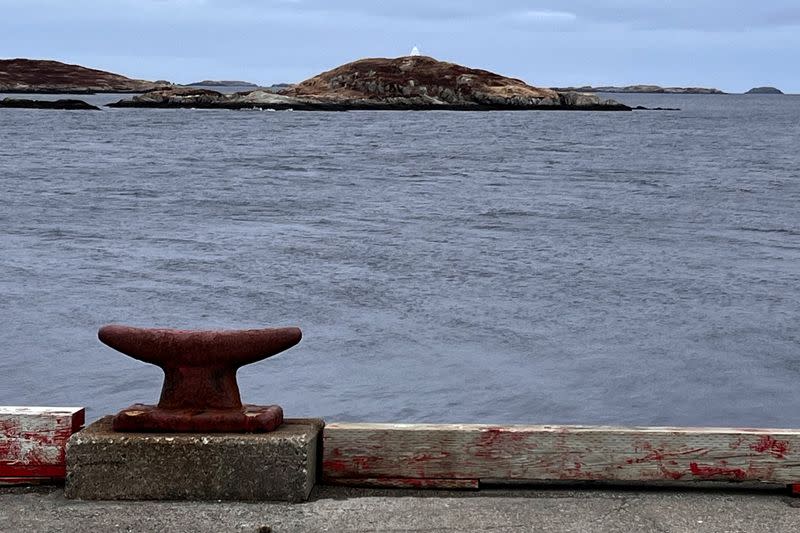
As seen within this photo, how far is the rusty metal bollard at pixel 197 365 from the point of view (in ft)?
13.5

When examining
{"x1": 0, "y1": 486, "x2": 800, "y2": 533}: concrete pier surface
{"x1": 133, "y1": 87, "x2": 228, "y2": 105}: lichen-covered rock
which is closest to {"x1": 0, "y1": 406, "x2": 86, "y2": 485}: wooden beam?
{"x1": 0, "y1": 486, "x2": 800, "y2": 533}: concrete pier surface

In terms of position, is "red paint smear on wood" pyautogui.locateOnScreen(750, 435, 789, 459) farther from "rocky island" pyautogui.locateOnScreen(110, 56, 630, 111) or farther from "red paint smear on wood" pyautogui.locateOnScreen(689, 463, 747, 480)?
"rocky island" pyautogui.locateOnScreen(110, 56, 630, 111)

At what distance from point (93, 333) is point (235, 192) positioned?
17187mm

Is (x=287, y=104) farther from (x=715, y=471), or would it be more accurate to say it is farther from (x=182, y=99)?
(x=715, y=471)

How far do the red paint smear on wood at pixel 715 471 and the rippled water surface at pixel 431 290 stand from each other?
454 cm

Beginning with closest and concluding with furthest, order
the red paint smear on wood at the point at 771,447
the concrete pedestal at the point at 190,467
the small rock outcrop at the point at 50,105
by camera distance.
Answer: the concrete pedestal at the point at 190,467, the red paint smear on wood at the point at 771,447, the small rock outcrop at the point at 50,105

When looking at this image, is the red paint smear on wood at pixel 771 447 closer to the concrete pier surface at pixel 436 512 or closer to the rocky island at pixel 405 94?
the concrete pier surface at pixel 436 512

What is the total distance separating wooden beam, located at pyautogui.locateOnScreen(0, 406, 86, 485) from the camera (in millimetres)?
4184

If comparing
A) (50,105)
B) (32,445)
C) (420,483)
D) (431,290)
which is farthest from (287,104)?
(420,483)

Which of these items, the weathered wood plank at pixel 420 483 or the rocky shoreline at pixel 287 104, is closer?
the weathered wood plank at pixel 420 483

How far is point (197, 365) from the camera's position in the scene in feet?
13.7

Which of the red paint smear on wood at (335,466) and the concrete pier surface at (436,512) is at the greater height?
the red paint smear on wood at (335,466)

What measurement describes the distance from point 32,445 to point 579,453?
6.67 ft

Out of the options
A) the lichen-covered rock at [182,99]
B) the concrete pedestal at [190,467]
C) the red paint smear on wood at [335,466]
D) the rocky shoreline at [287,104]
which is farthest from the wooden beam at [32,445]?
the lichen-covered rock at [182,99]
